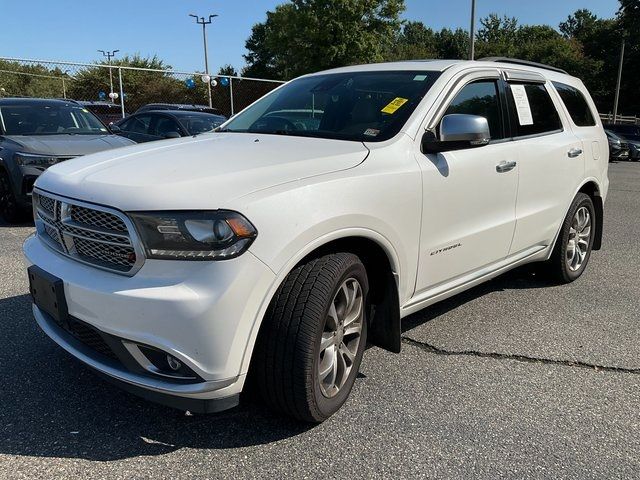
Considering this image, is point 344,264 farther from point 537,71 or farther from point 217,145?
point 537,71

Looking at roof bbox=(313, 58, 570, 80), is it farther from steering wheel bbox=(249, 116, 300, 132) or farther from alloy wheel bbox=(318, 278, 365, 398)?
alloy wheel bbox=(318, 278, 365, 398)

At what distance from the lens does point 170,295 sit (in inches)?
85.1

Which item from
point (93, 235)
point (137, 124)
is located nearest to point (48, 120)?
point (137, 124)

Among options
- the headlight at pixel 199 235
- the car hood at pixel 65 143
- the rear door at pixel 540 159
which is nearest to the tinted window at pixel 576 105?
the rear door at pixel 540 159

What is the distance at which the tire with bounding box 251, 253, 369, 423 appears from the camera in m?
2.38

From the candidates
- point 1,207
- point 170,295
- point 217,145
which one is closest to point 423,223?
point 217,145

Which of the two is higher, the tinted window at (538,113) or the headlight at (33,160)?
the tinted window at (538,113)

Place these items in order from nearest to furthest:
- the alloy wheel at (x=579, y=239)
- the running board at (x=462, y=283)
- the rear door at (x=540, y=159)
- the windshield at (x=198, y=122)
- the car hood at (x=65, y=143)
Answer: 1. the running board at (x=462, y=283)
2. the rear door at (x=540, y=159)
3. the alloy wheel at (x=579, y=239)
4. the car hood at (x=65, y=143)
5. the windshield at (x=198, y=122)

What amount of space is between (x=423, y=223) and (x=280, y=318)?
1.07m

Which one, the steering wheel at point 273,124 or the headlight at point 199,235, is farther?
the steering wheel at point 273,124

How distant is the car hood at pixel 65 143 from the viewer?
22.1 ft

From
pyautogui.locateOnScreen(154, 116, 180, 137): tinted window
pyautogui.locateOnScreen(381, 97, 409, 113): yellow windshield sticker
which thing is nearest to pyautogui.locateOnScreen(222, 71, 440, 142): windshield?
pyautogui.locateOnScreen(381, 97, 409, 113): yellow windshield sticker

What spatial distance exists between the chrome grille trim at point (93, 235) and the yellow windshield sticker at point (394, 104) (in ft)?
5.52

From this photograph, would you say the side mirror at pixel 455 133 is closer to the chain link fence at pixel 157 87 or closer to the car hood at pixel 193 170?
the car hood at pixel 193 170
